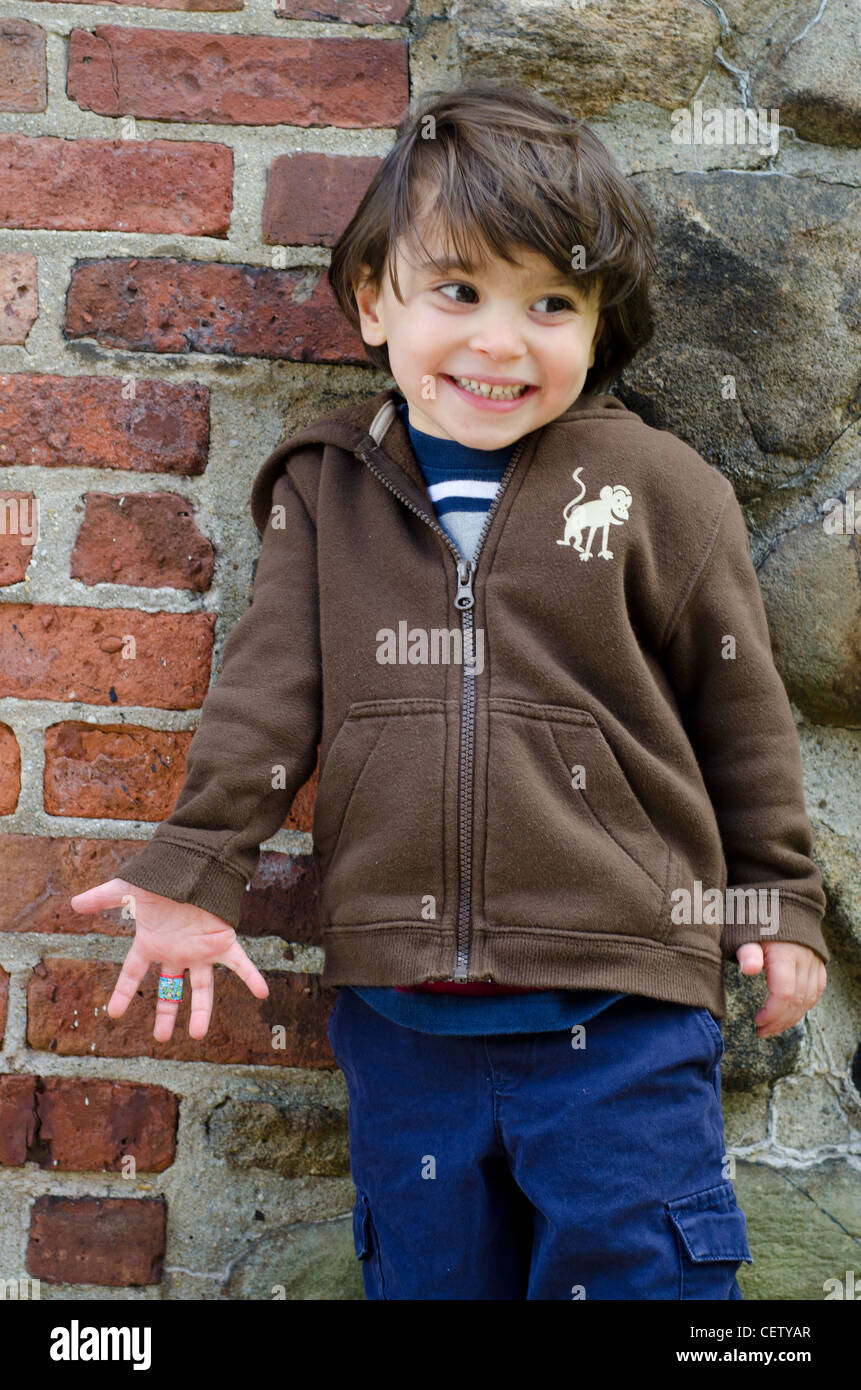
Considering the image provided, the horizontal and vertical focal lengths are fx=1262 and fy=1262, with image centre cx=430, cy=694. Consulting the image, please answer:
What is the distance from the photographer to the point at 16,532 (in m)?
1.12

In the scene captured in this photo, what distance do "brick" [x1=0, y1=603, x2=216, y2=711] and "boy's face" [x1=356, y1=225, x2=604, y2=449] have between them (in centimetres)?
33

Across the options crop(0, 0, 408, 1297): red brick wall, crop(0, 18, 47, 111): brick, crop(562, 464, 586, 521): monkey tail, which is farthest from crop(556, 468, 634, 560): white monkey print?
crop(0, 18, 47, 111): brick

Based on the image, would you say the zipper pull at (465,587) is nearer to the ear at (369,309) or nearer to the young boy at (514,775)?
the young boy at (514,775)

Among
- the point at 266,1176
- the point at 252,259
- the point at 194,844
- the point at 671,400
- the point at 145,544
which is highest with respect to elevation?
the point at 252,259

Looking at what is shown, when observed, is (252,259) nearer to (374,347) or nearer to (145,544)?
(374,347)

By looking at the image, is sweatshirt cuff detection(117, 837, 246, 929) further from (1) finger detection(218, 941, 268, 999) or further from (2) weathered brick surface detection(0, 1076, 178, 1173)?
(2) weathered brick surface detection(0, 1076, 178, 1173)

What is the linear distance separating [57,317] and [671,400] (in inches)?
21.5

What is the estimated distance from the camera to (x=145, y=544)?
1118mm

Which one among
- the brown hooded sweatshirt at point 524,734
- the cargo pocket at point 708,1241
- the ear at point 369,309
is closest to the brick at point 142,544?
the brown hooded sweatshirt at point 524,734

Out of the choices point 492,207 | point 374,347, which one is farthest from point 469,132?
point 374,347

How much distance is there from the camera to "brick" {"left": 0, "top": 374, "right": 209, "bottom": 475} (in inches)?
43.8

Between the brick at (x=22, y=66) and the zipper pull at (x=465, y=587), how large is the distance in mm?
566

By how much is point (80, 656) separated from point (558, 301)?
0.51 metres

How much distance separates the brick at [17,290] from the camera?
110 cm
